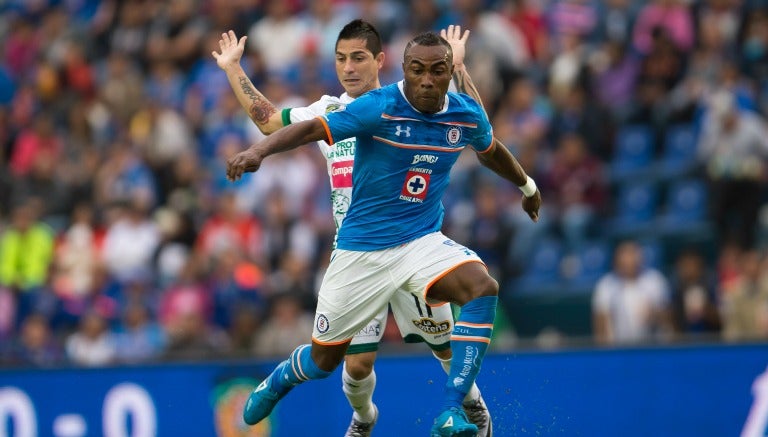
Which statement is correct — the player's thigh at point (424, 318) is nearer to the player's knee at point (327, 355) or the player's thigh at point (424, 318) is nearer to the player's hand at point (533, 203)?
the player's knee at point (327, 355)

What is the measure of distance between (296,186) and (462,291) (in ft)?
30.5

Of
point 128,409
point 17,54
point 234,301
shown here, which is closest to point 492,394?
point 128,409

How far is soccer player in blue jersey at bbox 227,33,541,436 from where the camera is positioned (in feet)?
29.8

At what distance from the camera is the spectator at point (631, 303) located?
50.2ft

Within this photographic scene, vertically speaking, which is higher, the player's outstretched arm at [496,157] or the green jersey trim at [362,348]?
the player's outstretched arm at [496,157]

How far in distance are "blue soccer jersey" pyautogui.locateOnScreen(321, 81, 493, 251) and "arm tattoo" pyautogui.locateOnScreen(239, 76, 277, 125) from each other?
103 centimetres

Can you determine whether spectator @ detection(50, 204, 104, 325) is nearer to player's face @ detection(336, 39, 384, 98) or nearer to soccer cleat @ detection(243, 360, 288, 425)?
soccer cleat @ detection(243, 360, 288, 425)

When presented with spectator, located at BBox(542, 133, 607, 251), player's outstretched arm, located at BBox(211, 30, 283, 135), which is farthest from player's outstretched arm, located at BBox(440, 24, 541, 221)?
spectator, located at BBox(542, 133, 607, 251)

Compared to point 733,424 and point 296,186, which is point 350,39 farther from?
point 296,186

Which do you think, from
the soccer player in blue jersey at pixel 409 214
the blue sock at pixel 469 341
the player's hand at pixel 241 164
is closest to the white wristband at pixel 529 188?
the soccer player in blue jersey at pixel 409 214

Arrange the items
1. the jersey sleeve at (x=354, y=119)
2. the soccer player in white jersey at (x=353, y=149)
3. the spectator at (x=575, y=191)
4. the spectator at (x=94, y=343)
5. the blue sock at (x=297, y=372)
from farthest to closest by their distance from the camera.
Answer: the spectator at (x=94, y=343) → the spectator at (x=575, y=191) → the soccer player in white jersey at (x=353, y=149) → the blue sock at (x=297, y=372) → the jersey sleeve at (x=354, y=119)

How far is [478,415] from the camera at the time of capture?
1020cm

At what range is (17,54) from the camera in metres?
23.9

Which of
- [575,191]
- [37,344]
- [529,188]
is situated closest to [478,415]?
[529,188]
